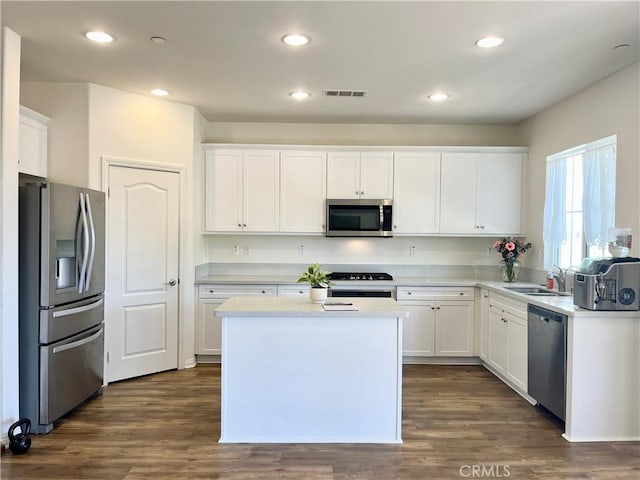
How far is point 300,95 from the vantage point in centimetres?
400

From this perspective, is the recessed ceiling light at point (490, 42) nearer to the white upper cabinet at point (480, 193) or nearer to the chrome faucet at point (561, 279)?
the white upper cabinet at point (480, 193)

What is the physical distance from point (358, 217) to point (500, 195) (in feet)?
5.26

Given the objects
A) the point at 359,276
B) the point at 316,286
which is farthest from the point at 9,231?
the point at 359,276

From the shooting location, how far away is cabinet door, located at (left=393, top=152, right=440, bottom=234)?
188 inches

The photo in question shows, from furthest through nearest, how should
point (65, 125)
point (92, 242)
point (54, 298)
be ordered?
point (65, 125)
point (92, 242)
point (54, 298)

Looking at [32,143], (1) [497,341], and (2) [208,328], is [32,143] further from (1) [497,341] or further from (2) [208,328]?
(1) [497,341]

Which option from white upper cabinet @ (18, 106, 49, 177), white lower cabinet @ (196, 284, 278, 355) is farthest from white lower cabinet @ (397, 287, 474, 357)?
white upper cabinet @ (18, 106, 49, 177)

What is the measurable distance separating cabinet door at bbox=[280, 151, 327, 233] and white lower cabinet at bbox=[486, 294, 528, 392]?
1971 millimetres

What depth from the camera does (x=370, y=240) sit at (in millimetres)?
5109

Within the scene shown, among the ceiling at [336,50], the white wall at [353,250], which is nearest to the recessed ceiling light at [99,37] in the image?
the ceiling at [336,50]

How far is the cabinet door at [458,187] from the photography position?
4766mm

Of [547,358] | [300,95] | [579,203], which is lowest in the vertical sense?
[547,358]

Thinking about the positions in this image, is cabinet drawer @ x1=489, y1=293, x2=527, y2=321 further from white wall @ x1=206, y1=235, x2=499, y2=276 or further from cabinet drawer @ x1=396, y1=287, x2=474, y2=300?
white wall @ x1=206, y1=235, x2=499, y2=276

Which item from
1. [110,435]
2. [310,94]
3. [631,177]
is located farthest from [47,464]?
[631,177]
